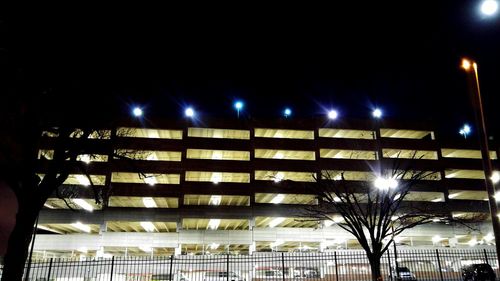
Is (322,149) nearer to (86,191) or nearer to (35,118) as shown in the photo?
(86,191)

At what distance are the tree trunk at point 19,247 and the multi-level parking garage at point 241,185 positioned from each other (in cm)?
3358

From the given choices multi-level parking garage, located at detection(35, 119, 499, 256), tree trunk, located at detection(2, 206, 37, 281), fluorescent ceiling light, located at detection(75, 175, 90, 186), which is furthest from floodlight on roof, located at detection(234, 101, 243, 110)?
A: tree trunk, located at detection(2, 206, 37, 281)

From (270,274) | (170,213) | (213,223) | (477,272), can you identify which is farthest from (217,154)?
(477,272)

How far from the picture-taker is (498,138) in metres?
Result: 67.8

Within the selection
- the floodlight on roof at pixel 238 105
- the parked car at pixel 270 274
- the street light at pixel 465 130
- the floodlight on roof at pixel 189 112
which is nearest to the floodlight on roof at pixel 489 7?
the parked car at pixel 270 274

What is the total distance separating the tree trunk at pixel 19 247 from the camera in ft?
45.6

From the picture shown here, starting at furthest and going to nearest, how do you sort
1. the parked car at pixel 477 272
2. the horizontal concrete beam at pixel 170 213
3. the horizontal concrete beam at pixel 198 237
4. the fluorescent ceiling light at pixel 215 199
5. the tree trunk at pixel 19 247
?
the fluorescent ceiling light at pixel 215 199, the horizontal concrete beam at pixel 170 213, the horizontal concrete beam at pixel 198 237, the parked car at pixel 477 272, the tree trunk at pixel 19 247

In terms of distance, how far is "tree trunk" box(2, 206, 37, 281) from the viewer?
13.9 metres

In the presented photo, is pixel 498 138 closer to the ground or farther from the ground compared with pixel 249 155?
farther from the ground

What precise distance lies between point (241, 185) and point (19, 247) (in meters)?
41.9

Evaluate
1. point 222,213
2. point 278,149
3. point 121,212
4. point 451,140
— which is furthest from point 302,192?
point 451,140

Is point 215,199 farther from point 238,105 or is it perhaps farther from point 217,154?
point 238,105

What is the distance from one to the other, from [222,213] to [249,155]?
1068cm

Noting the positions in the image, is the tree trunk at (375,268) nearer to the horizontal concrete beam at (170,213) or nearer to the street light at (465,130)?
the horizontal concrete beam at (170,213)
